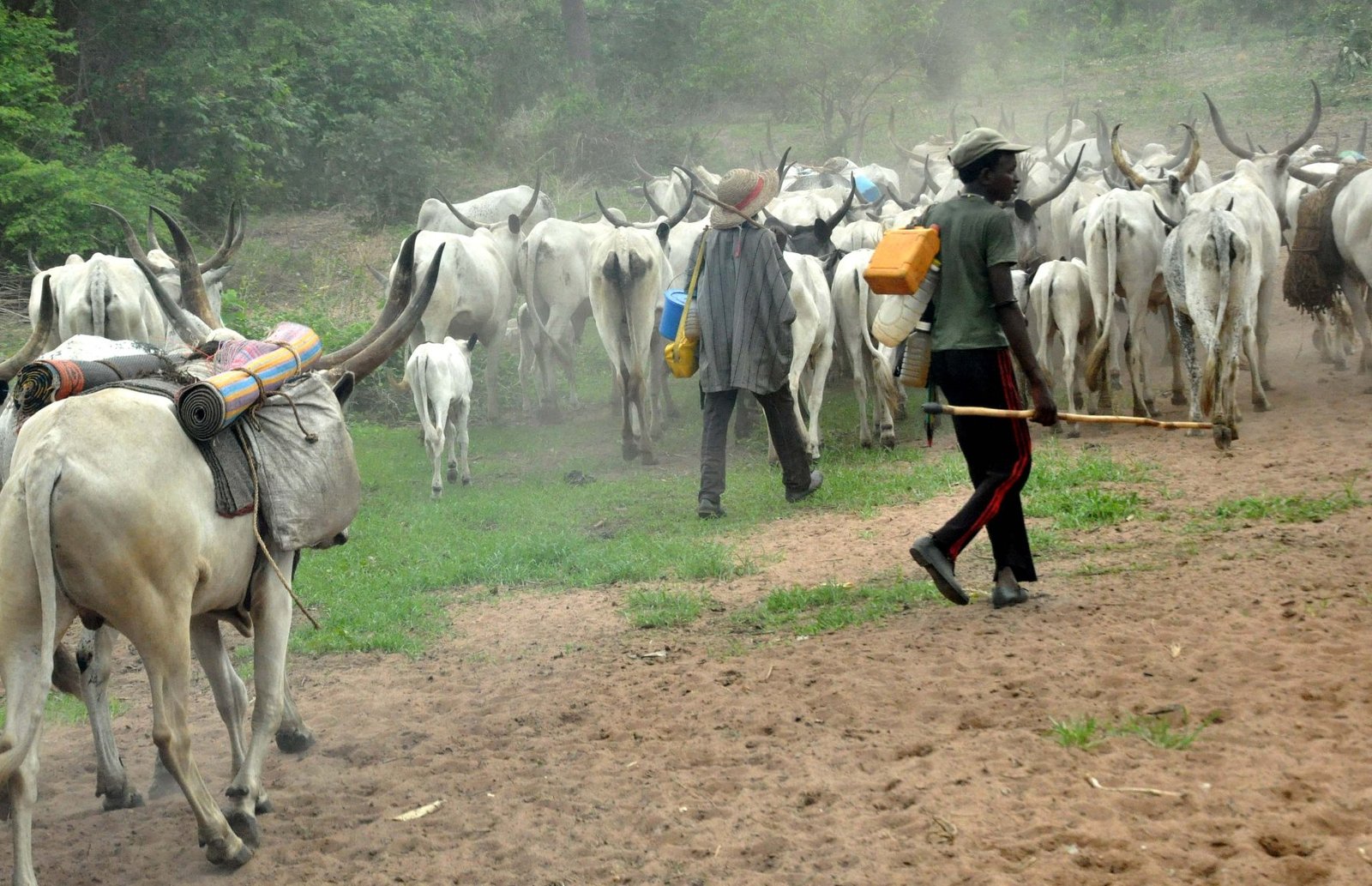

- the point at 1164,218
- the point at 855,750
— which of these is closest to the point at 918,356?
the point at 855,750

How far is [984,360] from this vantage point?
6062 mm

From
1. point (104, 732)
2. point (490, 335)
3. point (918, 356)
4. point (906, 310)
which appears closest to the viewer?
point (104, 732)

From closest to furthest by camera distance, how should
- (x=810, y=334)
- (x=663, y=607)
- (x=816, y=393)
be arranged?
Answer: 1. (x=663, y=607)
2. (x=810, y=334)
3. (x=816, y=393)

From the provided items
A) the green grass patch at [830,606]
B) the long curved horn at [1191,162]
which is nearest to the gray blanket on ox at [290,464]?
the green grass patch at [830,606]

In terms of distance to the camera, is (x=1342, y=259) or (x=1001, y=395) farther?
(x=1342, y=259)

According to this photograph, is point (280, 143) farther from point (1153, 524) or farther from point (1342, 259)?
point (1153, 524)

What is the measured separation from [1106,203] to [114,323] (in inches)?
297

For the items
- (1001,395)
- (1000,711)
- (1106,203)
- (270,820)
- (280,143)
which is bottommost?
(270,820)

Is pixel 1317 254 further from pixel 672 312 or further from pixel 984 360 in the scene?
pixel 984 360

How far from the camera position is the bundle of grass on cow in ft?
36.7

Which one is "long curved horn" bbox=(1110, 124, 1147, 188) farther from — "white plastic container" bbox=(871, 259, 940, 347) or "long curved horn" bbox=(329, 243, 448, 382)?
"long curved horn" bbox=(329, 243, 448, 382)

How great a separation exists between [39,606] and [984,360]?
13.1ft

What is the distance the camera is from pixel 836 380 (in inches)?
557

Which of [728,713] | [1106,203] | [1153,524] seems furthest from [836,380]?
[728,713]
